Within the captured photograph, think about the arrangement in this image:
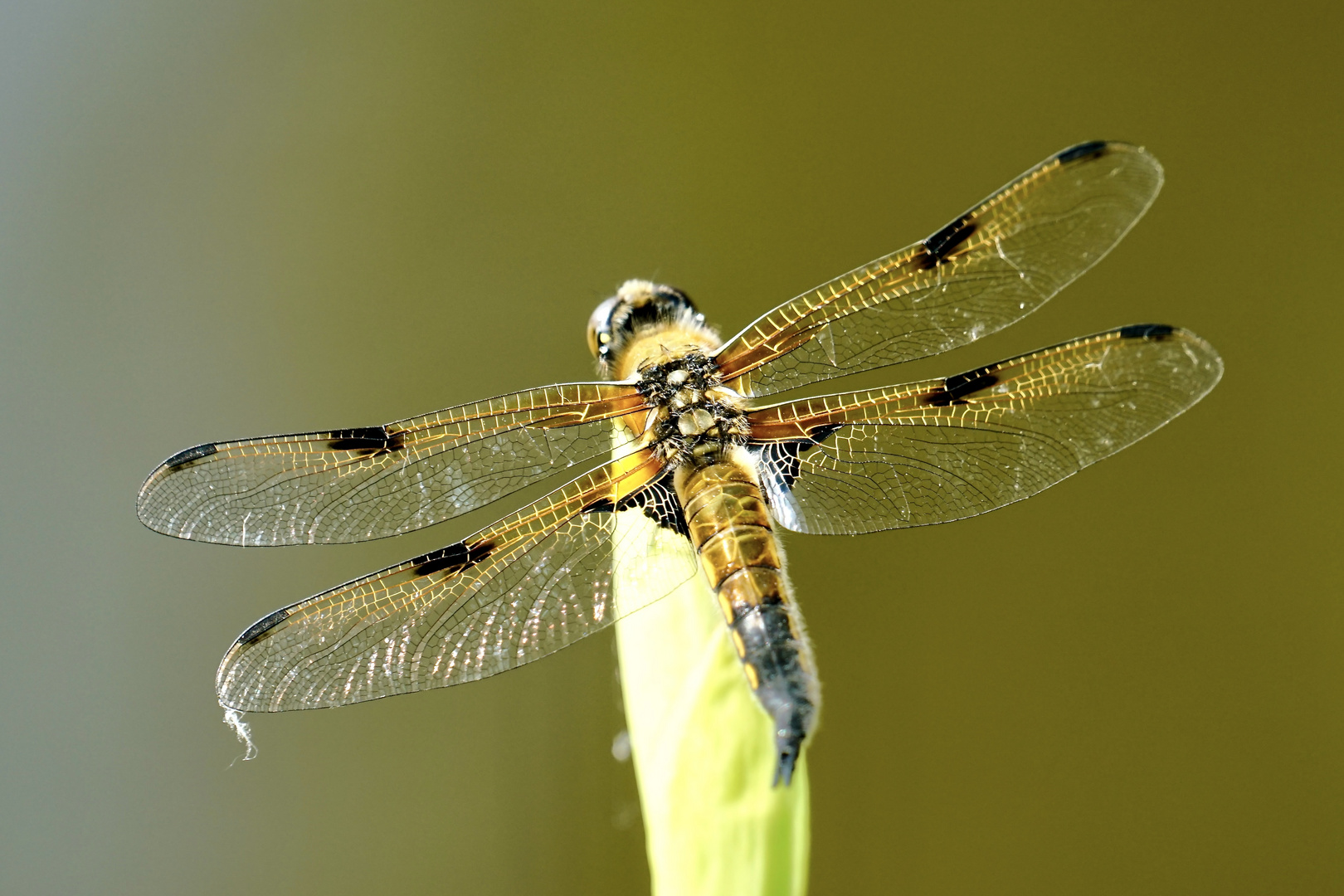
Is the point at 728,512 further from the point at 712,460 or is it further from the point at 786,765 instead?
the point at 786,765

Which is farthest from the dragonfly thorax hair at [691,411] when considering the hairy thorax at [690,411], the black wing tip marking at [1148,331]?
the black wing tip marking at [1148,331]

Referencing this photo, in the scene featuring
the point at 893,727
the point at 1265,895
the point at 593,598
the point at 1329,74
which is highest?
the point at 1329,74

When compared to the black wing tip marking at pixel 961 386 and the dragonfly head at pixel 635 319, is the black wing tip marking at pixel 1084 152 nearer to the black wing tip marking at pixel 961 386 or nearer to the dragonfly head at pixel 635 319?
the black wing tip marking at pixel 961 386

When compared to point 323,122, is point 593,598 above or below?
below

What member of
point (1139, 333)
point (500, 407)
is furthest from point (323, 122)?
point (1139, 333)

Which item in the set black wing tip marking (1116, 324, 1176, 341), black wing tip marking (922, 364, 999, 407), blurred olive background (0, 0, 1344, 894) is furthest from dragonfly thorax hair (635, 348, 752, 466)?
blurred olive background (0, 0, 1344, 894)

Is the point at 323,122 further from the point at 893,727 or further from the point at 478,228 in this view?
the point at 893,727

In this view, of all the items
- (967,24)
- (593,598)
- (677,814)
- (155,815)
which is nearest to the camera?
(677,814)

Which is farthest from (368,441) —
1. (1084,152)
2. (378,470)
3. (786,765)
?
(1084,152)
